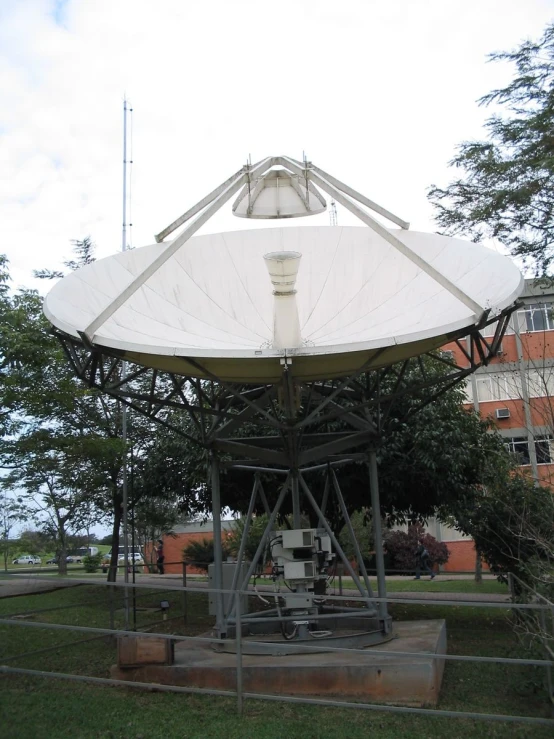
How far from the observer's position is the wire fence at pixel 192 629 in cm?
905

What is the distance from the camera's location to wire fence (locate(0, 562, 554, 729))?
9055 mm

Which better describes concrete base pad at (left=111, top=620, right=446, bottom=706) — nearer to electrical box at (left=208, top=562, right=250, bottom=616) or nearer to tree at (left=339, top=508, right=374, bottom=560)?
electrical box at (left=208, top=562, right=250, bottom=616)

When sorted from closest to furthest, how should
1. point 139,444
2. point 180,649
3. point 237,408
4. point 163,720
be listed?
point 163,720, point 180,649, point 237,408, point 139,444

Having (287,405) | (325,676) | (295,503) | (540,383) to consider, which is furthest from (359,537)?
(325,676)

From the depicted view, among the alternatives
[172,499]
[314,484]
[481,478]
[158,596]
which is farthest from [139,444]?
[481,478]

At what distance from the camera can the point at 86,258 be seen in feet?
94.5

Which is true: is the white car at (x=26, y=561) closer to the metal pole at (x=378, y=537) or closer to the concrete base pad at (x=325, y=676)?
the metal pole at (x=378, y=537)

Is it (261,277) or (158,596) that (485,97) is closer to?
(261,277)

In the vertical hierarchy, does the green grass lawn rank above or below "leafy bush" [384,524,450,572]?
below

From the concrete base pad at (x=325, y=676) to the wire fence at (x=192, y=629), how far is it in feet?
0.30

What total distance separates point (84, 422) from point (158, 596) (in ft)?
18.3

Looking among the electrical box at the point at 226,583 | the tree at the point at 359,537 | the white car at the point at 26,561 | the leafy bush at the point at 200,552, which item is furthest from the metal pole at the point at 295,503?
the white car at the point at 26,561

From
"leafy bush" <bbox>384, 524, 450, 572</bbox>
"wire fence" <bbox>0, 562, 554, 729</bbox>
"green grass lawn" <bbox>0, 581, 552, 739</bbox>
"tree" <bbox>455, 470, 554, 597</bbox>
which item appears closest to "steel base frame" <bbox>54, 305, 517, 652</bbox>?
"wire fence" <bbox>0, 562, 554, 729</bbox>

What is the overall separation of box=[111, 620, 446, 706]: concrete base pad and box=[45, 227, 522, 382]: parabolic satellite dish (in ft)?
13.4
